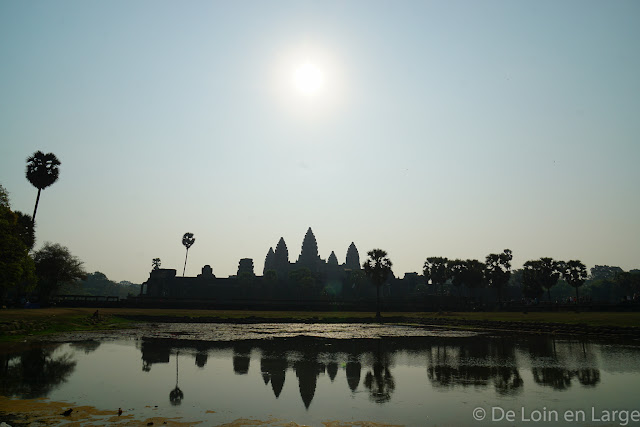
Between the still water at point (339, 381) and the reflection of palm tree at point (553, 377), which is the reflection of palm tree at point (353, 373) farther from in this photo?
the reflection of palm tree at point (553, 377)

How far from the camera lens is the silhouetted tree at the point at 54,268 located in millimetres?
55275

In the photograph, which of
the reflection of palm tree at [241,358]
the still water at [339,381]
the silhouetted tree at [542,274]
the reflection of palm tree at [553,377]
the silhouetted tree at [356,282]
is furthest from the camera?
the silhouetted tree at [356,282]

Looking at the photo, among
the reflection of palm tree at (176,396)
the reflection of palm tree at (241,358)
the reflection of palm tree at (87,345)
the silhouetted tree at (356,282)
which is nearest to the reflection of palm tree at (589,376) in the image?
the reflection of palm tree at (241,358)

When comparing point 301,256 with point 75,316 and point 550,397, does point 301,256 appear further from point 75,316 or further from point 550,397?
point 550,397

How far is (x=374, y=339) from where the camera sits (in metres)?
28.8

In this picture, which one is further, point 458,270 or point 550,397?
point 458,270

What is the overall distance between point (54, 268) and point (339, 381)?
5732cm

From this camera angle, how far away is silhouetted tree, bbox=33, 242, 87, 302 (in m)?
55.3

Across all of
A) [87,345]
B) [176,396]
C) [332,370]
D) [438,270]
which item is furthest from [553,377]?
[438,270]

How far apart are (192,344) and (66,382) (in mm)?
11126

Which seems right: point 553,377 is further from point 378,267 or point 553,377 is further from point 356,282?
point 356,282

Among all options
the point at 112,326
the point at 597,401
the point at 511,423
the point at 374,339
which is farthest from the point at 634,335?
the point at 112,326

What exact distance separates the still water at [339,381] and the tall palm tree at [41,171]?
30.3m

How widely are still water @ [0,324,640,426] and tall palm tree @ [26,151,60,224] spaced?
99.3 ft
